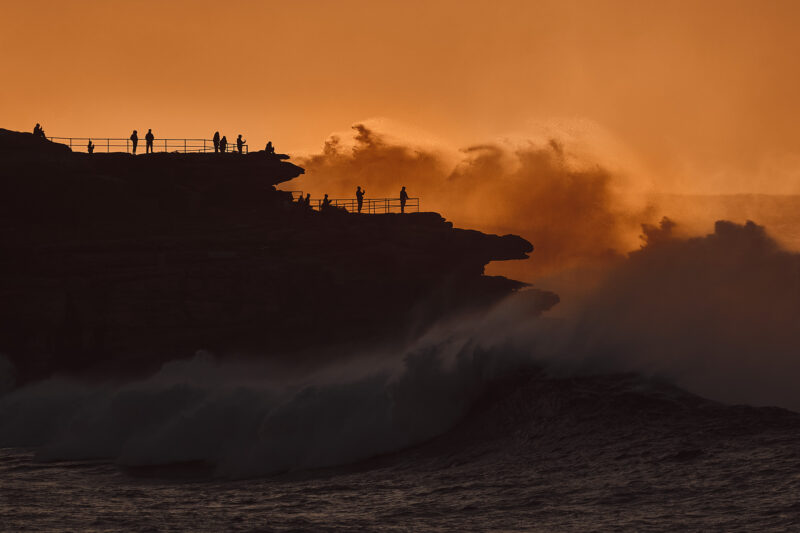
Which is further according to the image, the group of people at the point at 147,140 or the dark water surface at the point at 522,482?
the group of people at the point at 147,140

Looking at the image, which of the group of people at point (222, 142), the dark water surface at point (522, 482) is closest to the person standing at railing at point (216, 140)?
the group of people at point (222, 142)

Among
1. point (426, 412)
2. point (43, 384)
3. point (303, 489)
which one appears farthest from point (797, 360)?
point (43, 384)

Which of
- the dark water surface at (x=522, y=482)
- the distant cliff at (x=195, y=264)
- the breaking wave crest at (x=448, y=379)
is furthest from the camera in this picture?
the distant cliff at (x=195, y=264)

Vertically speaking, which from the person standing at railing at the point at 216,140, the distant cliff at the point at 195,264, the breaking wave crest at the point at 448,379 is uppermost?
the person standing at railing at the point at 216,140

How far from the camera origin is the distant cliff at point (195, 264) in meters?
51.4

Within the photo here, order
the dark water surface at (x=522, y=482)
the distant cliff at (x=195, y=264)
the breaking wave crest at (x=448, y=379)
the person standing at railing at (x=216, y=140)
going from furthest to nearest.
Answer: the person standing at railing at (x=216, y=140)
the distant cliff at (x=195, y=264)
the breaking wave crest at (x=448, y=379)
the dark water surface at (x=522, y=482)

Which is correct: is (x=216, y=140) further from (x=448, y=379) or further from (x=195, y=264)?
(x=448, y=379)

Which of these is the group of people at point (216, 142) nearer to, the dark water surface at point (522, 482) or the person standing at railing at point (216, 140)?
the person standing at railing at point (216, 140)

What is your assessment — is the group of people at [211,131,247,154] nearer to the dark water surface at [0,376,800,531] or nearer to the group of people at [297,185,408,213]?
the group of people at [297,185,408,213]

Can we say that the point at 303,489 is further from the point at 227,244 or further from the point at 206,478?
the point at 227,244

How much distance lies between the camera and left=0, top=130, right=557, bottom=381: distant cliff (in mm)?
51438

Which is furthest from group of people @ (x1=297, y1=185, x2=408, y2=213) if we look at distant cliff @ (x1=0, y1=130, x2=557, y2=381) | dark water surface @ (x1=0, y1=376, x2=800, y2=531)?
dark water surface @ (x1=0, y1=376, x2=800, y2=531)

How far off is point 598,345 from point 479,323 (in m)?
7.14

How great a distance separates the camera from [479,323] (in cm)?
4484
